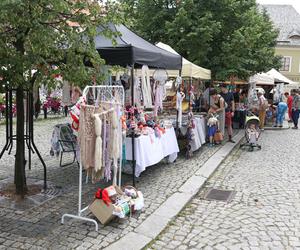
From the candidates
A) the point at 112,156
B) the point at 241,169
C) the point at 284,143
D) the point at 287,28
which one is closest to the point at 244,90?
the point at 284,143

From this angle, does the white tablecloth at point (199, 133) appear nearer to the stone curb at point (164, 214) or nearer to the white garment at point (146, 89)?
the stone curb at point (164, 214)

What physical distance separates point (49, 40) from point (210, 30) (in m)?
10.8

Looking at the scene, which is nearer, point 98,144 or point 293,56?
point 98,144

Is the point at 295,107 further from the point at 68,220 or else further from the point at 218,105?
the point at 68,220

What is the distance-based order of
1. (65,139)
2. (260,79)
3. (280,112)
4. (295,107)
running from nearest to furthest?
(65,139), (280,112), (295,107), (260,79)

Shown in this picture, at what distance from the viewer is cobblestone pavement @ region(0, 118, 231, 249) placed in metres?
4.56

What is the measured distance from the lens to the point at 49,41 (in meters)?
5.25

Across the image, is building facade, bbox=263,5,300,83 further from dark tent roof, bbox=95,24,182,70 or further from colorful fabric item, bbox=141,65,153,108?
dark tent roof, bbox=95,24,182,70

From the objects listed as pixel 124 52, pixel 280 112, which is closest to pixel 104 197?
pixel 124 52

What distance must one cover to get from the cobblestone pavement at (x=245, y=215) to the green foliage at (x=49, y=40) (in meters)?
2.58

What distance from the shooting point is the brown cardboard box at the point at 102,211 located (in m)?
5.02

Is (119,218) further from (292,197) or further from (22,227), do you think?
(292,197)

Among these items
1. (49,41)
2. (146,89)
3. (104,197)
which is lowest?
(104,197)

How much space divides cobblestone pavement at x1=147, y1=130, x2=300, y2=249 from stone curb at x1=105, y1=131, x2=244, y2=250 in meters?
0.10
